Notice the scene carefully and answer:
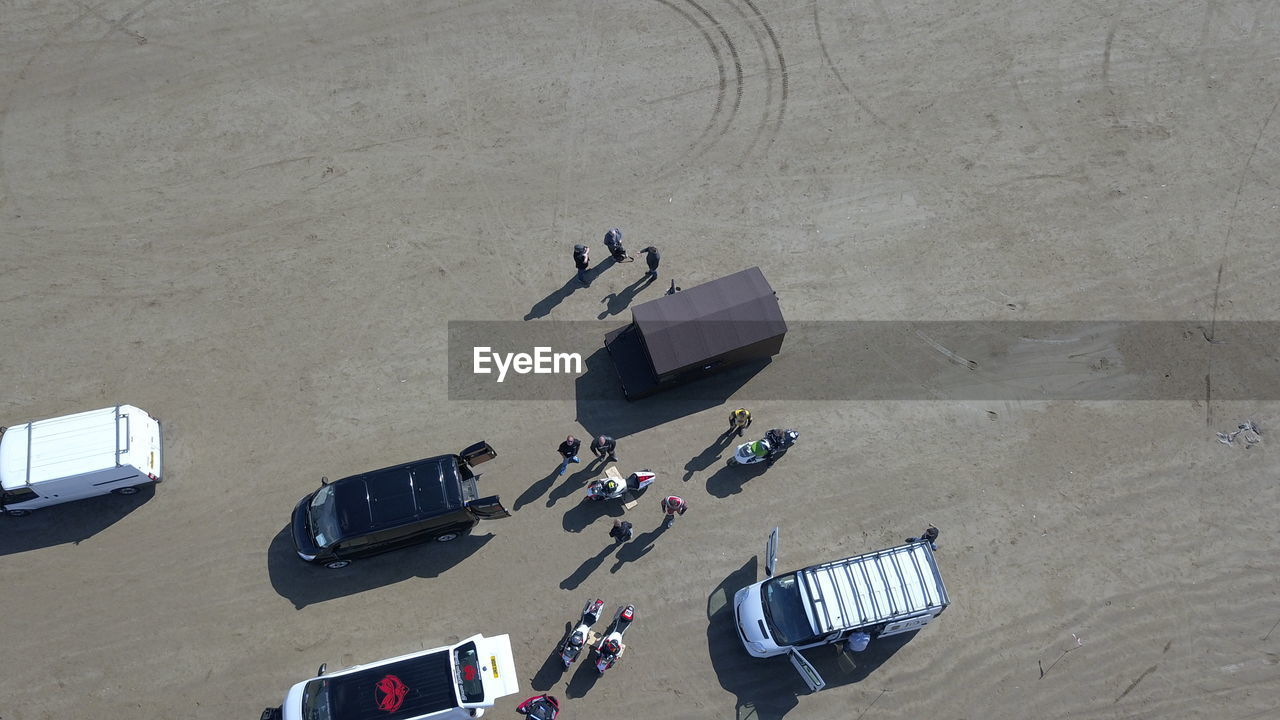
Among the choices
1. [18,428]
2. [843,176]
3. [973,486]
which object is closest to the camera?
[18,428]

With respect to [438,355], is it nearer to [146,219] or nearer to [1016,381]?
[146,219]

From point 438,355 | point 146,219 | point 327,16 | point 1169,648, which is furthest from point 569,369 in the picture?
point 1169,648

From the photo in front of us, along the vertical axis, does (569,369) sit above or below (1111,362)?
above

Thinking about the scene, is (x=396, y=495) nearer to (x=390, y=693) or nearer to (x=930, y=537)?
(x=390, y=693)

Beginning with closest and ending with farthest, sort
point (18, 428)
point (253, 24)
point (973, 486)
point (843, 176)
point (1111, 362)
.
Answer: point (18, 428)
point (973, 486)
point (1111, 362)
point (843, 176)
point (253, 24)

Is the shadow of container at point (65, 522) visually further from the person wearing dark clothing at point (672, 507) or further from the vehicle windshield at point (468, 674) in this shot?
the person wearing dark clothing at point (672, 507)

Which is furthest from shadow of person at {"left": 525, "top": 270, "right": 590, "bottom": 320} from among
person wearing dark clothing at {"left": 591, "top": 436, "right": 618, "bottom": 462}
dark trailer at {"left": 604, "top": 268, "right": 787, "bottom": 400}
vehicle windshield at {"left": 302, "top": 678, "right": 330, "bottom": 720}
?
vehicle windshield at {"left": 302, "top": 678, "right": 330, "bottom": 720}

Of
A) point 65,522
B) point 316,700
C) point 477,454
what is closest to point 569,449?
point 477,454

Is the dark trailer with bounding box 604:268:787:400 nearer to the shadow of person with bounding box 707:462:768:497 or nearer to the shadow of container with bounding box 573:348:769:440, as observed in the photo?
the shadow of container with bounding box 573:348:769:440
